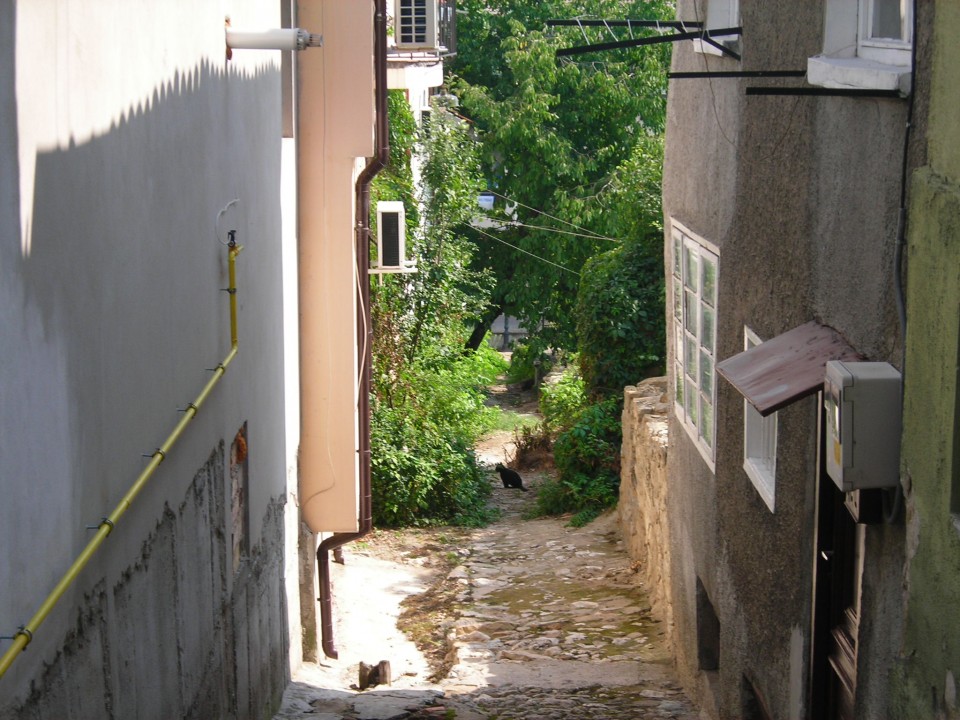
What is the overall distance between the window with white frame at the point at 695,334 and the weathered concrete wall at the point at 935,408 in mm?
3882

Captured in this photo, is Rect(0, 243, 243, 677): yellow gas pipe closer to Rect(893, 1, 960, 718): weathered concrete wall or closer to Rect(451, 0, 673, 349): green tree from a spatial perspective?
Rect(893, 1, 960, 718): weathered concrete wall

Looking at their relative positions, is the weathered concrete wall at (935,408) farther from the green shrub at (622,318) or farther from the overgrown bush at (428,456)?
the green shrub at (622,318)

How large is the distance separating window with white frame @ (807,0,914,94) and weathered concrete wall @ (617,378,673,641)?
19.4ft

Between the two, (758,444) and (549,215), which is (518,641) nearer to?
(758,444)

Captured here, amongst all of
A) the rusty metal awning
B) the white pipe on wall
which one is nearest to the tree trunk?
the white pipe on wall

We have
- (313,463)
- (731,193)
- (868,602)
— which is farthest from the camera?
(313,463)

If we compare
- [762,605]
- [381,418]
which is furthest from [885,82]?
[381,418]

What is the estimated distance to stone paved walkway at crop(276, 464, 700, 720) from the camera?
8969 mm

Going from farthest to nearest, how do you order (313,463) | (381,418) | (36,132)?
(381,418), (313,463), (36,132)

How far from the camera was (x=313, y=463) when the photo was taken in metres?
11.3

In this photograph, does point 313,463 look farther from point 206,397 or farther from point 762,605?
point 762,605

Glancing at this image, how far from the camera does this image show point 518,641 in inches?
437

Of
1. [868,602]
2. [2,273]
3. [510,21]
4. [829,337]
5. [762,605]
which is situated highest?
[510,21]

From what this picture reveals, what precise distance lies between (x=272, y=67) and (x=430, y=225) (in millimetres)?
9104
